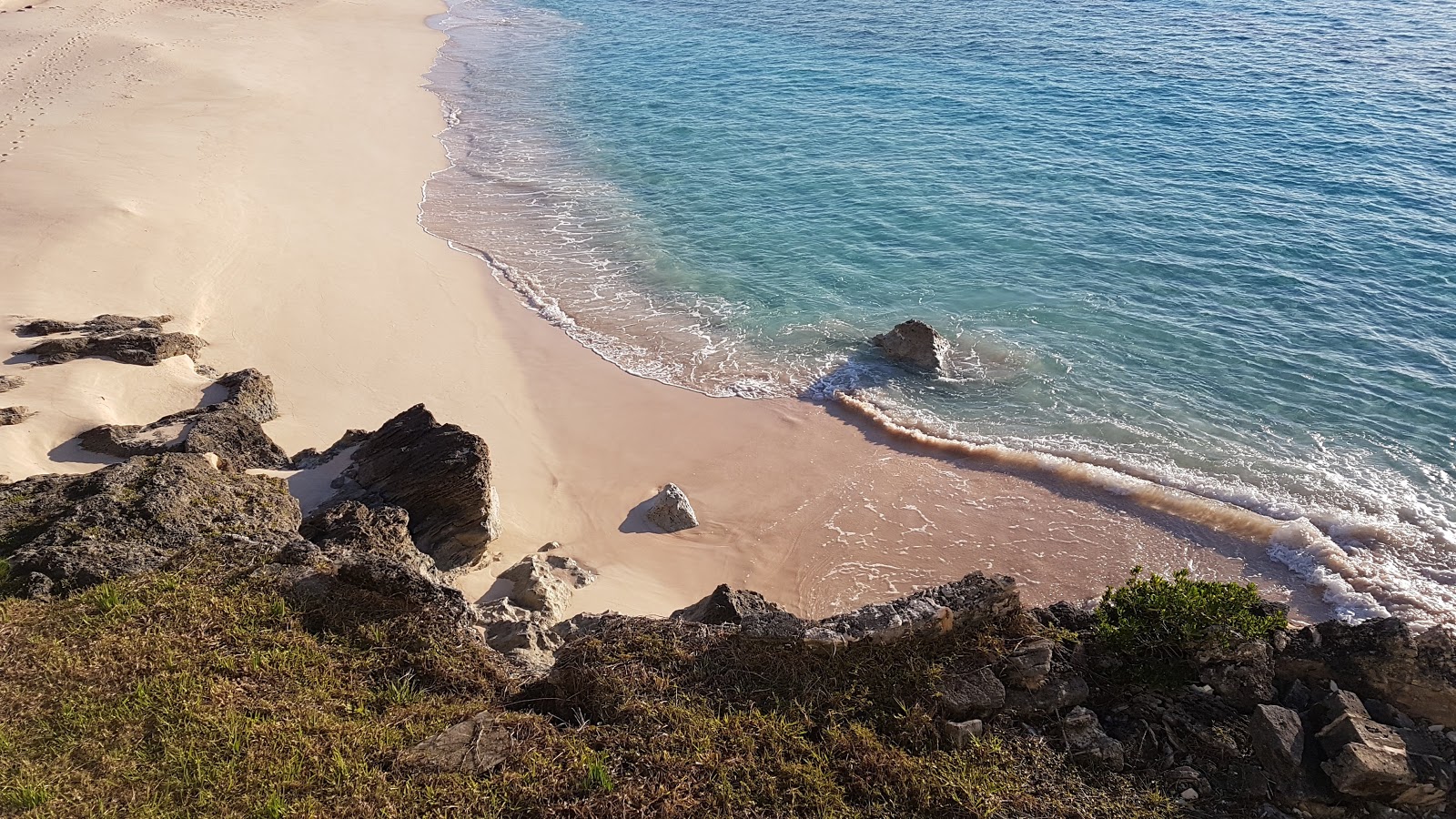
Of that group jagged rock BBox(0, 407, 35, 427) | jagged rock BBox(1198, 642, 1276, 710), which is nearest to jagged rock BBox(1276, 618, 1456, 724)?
jagged rock BBox(1198, 642, 1276, 710)

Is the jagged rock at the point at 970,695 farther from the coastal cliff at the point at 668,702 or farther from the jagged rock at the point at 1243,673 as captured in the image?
the jagged rock at the point at 1243,673

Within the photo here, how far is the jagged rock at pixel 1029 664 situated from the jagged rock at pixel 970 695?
5.7 inches

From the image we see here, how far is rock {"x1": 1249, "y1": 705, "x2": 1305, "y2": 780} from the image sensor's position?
6250 millimetres

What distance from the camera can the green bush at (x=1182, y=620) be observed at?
22.4 ft

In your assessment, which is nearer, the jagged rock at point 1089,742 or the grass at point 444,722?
the grass at point 444,722

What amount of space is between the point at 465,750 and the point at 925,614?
3931 millimetres

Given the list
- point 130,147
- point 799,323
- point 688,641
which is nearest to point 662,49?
point 130,147

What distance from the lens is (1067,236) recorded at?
72.2ft

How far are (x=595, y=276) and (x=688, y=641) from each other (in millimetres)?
15081

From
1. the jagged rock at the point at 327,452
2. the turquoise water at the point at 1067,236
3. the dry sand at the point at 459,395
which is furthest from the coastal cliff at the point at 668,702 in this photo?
the turquoise water at the point at 1067,236

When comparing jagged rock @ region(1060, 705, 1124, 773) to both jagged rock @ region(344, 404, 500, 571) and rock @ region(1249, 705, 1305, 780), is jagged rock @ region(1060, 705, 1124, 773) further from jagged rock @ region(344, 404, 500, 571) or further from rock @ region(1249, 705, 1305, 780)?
jagged rock @ region(344, 404, 500, 571)

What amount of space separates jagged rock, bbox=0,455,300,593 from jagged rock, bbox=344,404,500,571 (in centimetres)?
141

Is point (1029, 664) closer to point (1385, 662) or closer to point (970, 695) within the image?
point (970, 695)

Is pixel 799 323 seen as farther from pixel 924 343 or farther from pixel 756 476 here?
pixel 756 476
